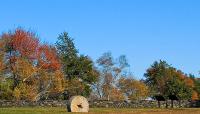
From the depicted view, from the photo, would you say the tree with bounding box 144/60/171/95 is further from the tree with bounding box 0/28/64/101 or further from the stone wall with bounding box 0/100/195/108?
the tree with bounding box 0/28/64/101

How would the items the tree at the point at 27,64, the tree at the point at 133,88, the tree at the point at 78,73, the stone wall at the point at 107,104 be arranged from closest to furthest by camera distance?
the stone wall at the point at 107,104
the tree at the point at 27,64
the tree at the point at 78,73
the tree at the point at 133,88

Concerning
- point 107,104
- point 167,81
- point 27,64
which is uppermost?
point 27,64

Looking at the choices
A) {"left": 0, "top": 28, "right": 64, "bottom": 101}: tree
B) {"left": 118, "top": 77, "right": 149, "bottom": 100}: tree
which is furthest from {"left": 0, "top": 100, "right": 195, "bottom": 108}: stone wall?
{"left": 118, "top": 77, "right": 149, "bottom": 100}: tree

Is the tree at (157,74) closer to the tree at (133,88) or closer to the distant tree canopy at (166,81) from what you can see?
the distant tree canopy at (166,81)

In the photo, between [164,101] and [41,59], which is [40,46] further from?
[164,101]

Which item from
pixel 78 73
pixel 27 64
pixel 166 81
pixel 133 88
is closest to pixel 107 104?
pixel 166 81

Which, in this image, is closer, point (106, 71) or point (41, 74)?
point (41, 74)

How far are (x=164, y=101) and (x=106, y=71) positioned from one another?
41184 mm

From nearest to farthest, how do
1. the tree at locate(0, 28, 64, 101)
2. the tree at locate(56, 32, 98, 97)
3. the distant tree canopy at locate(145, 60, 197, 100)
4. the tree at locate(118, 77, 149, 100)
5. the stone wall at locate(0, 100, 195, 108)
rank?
the stone wall at locate(0, 100, 195, 108) → the distant tree canopy at locate(145, 60, 197, 100) → the tree at locate(0, 28, 64, 101) → the tree at locate(56, 32, 98, 97) → the tree at locate(118, 77, 149, 100)

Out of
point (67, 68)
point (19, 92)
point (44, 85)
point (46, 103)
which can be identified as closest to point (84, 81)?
point (67, 68)

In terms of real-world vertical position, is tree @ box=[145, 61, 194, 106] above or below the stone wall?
above

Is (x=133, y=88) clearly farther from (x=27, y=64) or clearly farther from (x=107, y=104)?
(x=107, y=104)

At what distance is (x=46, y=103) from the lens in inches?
2603

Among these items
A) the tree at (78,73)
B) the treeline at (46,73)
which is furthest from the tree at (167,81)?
the tree at (78,73)
